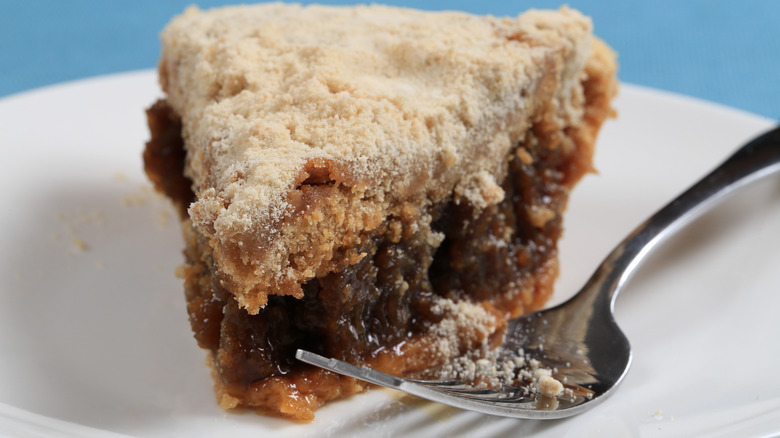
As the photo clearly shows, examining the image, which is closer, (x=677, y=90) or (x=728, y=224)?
(x=728, y=224)

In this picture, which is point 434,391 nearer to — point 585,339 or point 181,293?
point 585,339

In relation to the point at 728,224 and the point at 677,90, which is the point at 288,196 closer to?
the point at 728,224

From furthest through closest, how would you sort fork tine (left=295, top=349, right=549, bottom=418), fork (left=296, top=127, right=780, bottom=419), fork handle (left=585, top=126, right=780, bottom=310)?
fork handle (left=585, top=126, right=780, bottom=310)
fork (left=296, top=127, right=780, bottom=419)
fork tine (left=295, top=349, right=549, bottom=418)

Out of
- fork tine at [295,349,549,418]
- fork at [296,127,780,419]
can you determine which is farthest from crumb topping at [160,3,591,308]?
fork at [296,127,780,419]

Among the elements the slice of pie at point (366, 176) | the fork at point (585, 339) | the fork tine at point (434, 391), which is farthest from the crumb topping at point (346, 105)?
the fork at point (585, 339)

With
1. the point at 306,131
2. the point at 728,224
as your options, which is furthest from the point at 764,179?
the point at 306,131

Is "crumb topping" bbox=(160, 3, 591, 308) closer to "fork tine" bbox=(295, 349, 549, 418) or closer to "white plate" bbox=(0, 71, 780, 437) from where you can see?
"fork tine" bbox=(295, 349, 549, 418)
